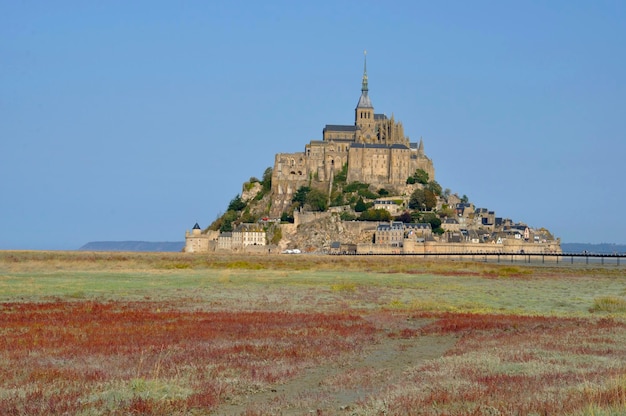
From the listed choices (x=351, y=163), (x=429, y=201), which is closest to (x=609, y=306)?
(x=429, y=201)

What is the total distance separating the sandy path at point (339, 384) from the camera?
42.7ft

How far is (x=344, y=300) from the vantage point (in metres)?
35.3

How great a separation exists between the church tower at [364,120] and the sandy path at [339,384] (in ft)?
482

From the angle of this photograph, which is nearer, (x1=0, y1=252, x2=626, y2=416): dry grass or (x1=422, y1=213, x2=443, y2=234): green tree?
(x1=0, y1=252, x2=626, y2=416): dry grass

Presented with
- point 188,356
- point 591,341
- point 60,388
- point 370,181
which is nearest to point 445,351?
point 591,341

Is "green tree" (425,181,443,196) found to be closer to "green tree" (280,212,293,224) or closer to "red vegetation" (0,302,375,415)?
"green tree" (280,212,293,224)

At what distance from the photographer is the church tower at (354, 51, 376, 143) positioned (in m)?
166

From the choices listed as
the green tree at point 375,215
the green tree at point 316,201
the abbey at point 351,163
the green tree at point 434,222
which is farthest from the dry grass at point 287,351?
the abbey at point 351,163

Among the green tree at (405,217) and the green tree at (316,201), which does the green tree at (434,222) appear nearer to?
the green tree at (405,217)

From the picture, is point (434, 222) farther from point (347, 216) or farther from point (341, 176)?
point (341, 176)

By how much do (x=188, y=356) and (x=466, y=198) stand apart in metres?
157

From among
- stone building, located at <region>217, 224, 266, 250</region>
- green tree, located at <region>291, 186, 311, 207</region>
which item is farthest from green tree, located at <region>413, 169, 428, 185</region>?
stone building, located at <region>217, 224, 266, 250</region>

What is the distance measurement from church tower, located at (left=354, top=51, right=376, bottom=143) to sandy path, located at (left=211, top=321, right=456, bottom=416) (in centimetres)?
14683

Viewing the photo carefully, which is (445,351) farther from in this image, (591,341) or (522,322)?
(522,322)
